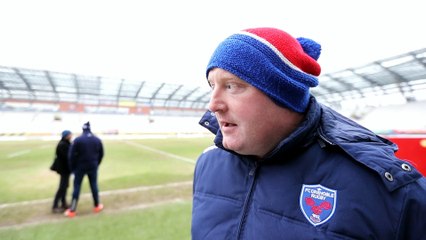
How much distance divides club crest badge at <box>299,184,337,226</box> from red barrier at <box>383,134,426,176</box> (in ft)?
6.63

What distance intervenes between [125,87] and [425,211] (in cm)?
3802

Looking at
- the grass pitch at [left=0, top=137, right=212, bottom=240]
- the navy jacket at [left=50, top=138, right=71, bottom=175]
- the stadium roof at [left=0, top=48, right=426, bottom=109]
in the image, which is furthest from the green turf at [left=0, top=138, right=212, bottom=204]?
the stadium roof at [left=0, top=48, right=426, bottom=109]

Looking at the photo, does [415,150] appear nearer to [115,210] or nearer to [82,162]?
[115,210]

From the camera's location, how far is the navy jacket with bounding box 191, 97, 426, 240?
2.86 feet

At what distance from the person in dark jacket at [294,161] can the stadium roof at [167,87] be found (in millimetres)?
18433

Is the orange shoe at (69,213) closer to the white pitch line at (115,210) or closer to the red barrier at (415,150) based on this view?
the white pitch line at (115,210)

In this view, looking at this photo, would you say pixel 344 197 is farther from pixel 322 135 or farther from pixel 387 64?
pixel 387 64

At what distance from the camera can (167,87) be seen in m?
37.6

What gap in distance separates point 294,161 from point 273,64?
1.45 feet

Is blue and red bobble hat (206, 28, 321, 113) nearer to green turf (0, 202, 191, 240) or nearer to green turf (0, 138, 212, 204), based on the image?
green turf (0, 202, 191, 240)

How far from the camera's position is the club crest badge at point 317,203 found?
96cm

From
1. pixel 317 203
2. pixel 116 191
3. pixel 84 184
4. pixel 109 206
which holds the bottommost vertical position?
pixel 84 184

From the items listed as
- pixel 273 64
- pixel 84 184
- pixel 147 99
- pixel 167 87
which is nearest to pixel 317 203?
pixel 273 64

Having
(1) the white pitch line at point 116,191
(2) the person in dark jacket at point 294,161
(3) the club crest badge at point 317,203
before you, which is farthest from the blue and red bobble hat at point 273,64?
(1) the white pitch line at point 116,191
